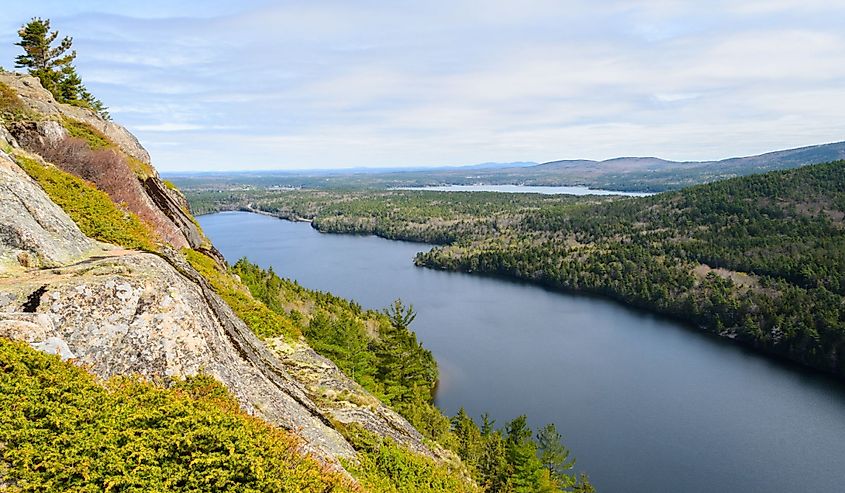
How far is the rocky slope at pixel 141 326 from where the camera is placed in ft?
28.5

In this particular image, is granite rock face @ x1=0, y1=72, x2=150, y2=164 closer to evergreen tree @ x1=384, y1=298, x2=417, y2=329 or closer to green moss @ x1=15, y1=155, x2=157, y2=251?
green moss @ x1=15, y1=155, x2=157, y2=251

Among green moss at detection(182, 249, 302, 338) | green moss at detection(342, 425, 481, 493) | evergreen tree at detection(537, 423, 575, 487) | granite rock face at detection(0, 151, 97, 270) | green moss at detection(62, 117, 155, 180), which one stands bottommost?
evergreen tree at detection(537, 423, 575, 487)

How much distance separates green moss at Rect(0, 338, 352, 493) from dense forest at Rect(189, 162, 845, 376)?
3086 inches

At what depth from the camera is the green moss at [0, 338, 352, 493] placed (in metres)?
6.62

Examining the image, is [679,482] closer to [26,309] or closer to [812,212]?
[26,309]

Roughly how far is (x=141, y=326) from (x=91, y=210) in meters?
8.71

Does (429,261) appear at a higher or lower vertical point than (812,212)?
lower

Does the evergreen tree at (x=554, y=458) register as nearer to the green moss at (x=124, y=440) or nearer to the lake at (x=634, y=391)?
the lake at (x=634, y=391)

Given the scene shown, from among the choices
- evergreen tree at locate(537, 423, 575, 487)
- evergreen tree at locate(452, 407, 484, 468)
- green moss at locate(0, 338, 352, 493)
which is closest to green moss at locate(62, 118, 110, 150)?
green moss at locate(0, 338, 352, 493)

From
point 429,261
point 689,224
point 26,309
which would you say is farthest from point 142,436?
point 689,224

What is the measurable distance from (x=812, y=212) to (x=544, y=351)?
9579cm

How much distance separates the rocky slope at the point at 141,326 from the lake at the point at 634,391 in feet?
109

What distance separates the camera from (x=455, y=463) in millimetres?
17359

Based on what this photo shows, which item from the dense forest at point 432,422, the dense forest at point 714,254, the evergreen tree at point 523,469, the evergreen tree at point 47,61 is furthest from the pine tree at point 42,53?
the dense forest at point 714,254
